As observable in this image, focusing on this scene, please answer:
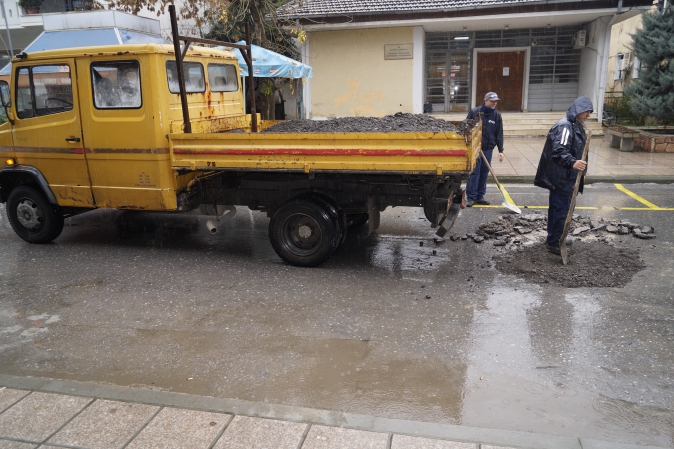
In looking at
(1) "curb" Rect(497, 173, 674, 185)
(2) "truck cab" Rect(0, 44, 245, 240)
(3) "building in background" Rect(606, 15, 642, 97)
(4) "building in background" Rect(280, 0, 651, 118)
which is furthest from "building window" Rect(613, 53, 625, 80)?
(2) "truck cab" Rect(0, 44, 245, 240)

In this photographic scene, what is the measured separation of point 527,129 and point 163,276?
1517 cm

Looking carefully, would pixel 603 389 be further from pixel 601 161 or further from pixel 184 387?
pixel 601 161

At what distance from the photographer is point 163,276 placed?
614cm

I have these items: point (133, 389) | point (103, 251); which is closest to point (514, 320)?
point (133, 389)

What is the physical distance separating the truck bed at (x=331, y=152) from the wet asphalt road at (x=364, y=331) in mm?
1233

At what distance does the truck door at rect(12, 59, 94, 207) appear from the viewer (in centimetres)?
649

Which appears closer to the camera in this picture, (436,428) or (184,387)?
(436,428)

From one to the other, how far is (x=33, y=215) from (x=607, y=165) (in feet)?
37.1

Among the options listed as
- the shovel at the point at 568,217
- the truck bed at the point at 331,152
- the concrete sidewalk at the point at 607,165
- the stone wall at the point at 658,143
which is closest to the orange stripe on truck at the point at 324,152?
the truck bed at the point at 331,152

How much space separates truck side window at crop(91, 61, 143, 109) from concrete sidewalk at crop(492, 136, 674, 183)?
24.8ft

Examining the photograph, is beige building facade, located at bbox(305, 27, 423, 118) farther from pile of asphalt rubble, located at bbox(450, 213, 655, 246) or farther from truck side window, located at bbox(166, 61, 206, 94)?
truck side window, located at bbox(166, 61, 206, 94)

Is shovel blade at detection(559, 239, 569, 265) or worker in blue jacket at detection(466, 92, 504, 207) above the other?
worker in blue jacket at detection(466, 92, 504, 207)

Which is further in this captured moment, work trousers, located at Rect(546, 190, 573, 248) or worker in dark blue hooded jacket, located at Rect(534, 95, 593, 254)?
work trousers, located at Rect(546, 190, 573, 248)

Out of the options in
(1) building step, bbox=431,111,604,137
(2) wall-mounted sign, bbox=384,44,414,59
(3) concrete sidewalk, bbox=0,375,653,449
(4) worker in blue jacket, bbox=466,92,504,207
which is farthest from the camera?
(2) wall-mounted sign, bbox=384,44,414,59
